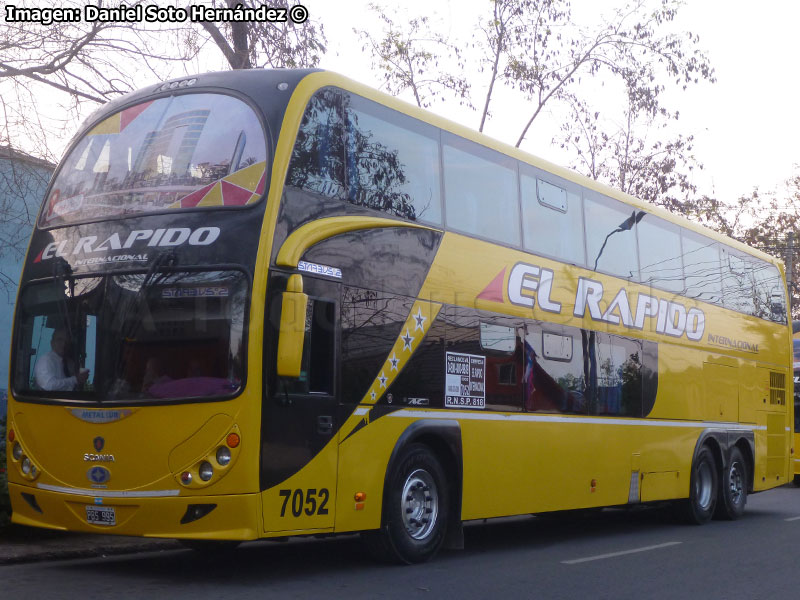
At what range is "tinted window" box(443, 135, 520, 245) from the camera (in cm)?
1059

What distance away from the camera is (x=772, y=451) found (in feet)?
58.6

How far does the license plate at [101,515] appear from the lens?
8180mm

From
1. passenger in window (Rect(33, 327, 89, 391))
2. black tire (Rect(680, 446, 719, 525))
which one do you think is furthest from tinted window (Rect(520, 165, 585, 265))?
passenger in window (Rect(33, 327, 89, 391))

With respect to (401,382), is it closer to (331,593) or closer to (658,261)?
(331,593)

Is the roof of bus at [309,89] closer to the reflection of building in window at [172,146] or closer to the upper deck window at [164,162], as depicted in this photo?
the upper deck window at [164,162]

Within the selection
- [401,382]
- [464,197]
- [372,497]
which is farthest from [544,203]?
[372,497]

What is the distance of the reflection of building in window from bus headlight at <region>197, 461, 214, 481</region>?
→ 2391 millimetres

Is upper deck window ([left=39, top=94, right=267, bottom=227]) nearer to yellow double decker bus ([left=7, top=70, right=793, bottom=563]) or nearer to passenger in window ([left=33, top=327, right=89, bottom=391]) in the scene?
yellow double decker bus ([left=7, top=70, right=793, bottom=563])

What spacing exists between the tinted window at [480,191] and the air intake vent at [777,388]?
8.62m

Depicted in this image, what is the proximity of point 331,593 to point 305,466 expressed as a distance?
3.43 feet

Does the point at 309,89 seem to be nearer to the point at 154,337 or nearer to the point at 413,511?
the point at 154,337

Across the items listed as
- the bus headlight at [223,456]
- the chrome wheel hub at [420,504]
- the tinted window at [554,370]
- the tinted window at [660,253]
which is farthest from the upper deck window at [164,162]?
the tinted window at [660,253]

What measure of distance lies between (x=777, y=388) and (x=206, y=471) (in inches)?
519

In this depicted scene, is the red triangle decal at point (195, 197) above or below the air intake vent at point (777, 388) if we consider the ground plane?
above
